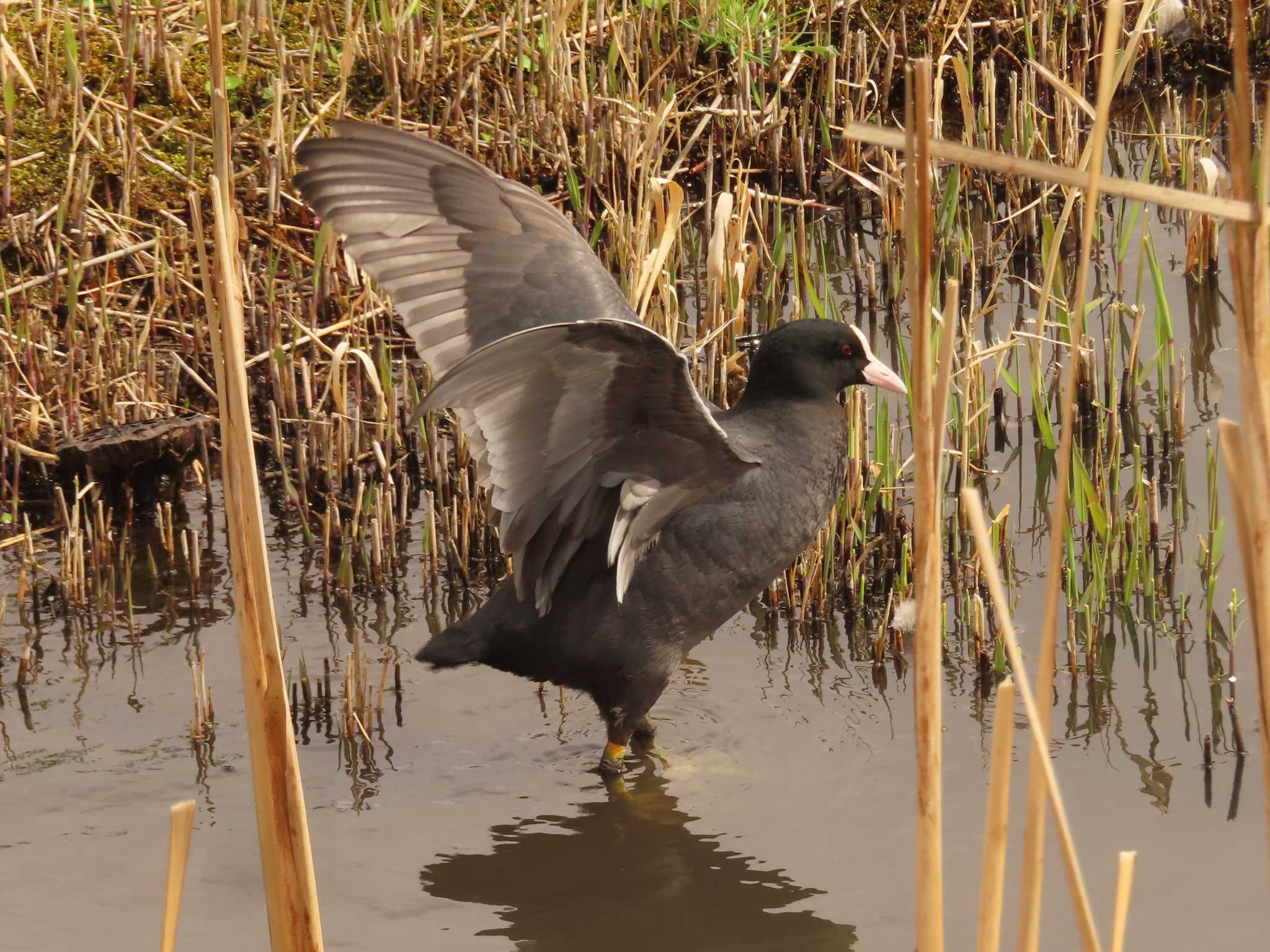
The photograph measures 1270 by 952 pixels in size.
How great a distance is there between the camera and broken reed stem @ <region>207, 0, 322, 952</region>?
4.75 ft

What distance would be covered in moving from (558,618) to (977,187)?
3.42 m

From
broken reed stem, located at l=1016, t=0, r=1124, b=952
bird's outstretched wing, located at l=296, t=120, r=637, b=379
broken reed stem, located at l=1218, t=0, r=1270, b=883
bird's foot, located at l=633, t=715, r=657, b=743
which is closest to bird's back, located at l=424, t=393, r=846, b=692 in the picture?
bird's foot, located at l=633, t=715, r=657, b=743

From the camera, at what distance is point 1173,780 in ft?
11.6

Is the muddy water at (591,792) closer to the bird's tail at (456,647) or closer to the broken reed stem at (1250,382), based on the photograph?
the bird's tail at (456,647)

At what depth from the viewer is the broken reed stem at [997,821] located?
5.13 feet

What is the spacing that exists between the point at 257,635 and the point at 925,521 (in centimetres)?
64

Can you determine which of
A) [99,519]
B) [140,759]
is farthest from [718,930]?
[99,519]

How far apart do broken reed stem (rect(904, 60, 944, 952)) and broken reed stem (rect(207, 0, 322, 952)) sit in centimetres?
60

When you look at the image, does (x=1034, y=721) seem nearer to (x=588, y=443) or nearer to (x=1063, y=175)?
(x=1063, y=175)

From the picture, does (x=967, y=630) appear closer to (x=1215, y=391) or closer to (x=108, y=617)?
(x=1215, y=391)

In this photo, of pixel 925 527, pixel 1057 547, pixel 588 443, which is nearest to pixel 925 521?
pixel 925 527

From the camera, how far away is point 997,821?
162cm

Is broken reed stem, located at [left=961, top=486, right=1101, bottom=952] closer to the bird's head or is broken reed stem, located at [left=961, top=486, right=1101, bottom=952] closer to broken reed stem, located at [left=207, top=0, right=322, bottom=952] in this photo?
broken reed stem, located at [left=207, top=0, right=322, bottom=952]

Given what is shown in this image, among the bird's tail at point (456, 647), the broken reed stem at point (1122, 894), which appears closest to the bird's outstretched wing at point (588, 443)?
the bird's tail at point (456, 647)
